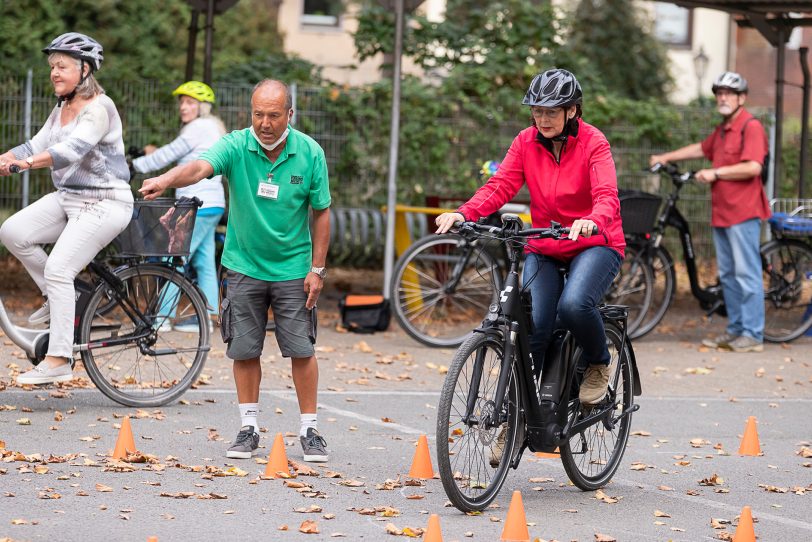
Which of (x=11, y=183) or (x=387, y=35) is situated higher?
(x=387, y=35)

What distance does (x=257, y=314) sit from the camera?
7020mm

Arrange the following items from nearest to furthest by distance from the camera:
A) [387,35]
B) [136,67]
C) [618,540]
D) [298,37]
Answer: [618,540], [387,35], [136,67], [298,37]

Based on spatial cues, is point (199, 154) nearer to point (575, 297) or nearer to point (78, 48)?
point (78, 48)

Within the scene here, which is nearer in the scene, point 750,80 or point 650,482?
point 650,482

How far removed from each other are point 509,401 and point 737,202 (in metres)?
5.92

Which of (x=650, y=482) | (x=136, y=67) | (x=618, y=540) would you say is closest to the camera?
(x=618, y=540)

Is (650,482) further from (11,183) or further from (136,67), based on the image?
(136,67)

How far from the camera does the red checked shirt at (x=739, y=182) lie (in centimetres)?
1141

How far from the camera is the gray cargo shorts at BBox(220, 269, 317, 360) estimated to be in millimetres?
6969

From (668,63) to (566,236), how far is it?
28331 millimetres

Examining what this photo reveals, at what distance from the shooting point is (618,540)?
575 centimetres

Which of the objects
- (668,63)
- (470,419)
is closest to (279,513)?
(470,419)

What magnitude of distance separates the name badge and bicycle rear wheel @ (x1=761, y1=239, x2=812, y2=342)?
6.42 meters

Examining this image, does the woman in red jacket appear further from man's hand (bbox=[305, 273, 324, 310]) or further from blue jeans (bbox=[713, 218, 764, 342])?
blue jeans (bbox=[713, 218, 764, 342])
